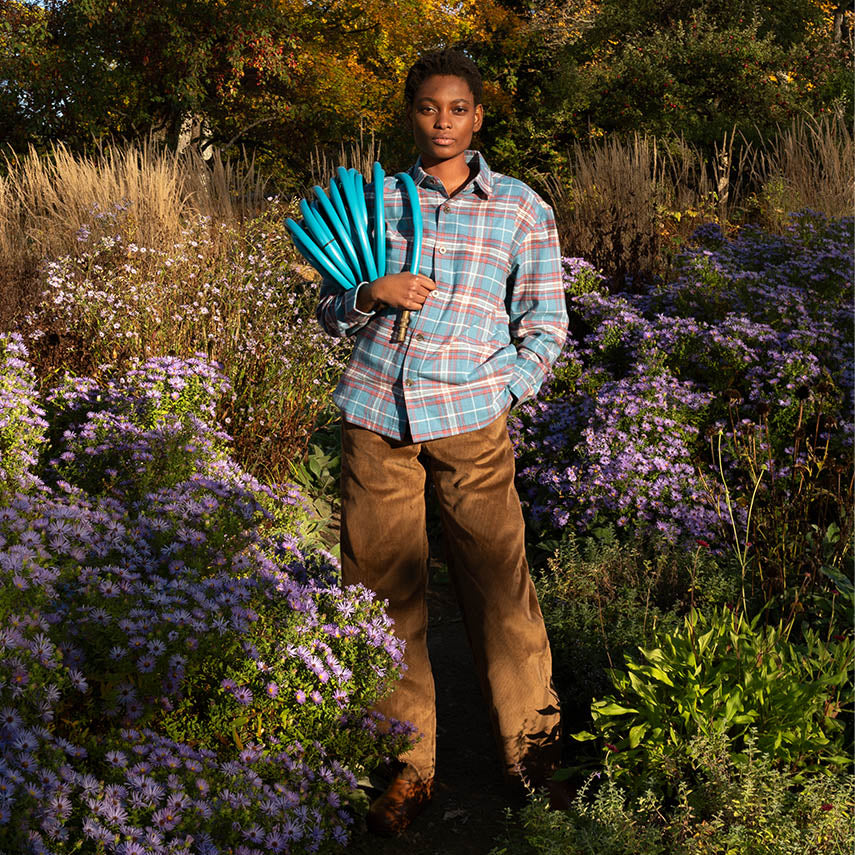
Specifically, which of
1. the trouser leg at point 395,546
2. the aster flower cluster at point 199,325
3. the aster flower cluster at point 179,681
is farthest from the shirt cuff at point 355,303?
the aster flower cluster at point 199,325

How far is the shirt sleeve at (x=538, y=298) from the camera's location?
9.11ft

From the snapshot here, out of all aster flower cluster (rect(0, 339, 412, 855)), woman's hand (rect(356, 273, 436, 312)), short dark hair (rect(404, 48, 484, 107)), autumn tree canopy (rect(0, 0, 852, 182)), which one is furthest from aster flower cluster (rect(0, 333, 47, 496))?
autumn tree canopy (rect(0, 0, 852, 182))

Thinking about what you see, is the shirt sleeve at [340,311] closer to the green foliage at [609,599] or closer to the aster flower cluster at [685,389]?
the green foliage at [609,599]

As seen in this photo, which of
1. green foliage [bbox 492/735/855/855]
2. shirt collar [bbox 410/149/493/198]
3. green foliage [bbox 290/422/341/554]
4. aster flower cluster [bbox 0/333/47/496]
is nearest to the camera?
green foliage [bbox 492/735/855/855]

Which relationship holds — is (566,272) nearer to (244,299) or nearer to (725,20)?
(244,299)

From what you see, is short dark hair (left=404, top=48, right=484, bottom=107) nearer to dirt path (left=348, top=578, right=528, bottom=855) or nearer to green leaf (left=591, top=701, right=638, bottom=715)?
green leaf (left=591, top=701, right=638, bottom=715)

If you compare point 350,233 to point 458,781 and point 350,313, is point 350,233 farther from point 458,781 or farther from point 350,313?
point 458,781

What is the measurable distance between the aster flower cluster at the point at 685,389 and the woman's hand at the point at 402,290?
2.07m

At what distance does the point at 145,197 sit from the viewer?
21.5 feet

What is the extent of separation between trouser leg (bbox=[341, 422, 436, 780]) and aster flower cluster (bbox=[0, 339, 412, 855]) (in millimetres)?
178

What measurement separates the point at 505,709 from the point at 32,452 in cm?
199

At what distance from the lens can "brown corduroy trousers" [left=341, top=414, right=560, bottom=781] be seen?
9.12 ft

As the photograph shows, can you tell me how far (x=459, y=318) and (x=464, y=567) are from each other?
756 millimetres

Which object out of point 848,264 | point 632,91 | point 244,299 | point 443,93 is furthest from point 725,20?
point 443,93
